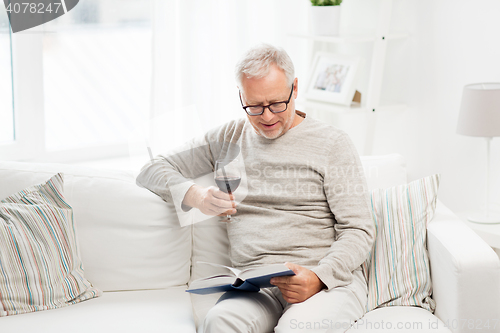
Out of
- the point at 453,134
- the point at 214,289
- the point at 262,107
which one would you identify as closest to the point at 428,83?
the point at 453,134

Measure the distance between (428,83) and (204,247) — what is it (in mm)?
1455

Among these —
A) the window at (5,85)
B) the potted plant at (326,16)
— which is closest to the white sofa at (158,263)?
the window at (5,85)

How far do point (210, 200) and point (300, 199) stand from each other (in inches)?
12.0

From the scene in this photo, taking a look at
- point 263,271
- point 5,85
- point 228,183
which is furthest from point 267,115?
point 5,85

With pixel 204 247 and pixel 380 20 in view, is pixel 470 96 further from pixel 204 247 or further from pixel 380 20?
pixel 204 247

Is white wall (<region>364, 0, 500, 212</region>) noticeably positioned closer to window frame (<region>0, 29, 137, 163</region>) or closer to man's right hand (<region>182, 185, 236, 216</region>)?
man's right hand (<region>182, 185, 236, 216</region>)

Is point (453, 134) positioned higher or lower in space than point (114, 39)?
lower

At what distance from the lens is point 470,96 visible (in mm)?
2084

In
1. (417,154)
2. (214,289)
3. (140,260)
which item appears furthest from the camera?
(417,154)

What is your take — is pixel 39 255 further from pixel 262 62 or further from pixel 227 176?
pixel 262 62

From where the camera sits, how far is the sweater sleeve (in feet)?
5.14

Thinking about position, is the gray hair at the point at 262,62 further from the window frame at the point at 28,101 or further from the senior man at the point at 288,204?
the window frame at the point at 28,101

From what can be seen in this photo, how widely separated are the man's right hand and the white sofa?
13 centimetres

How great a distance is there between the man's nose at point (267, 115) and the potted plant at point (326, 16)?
1.16 meters
